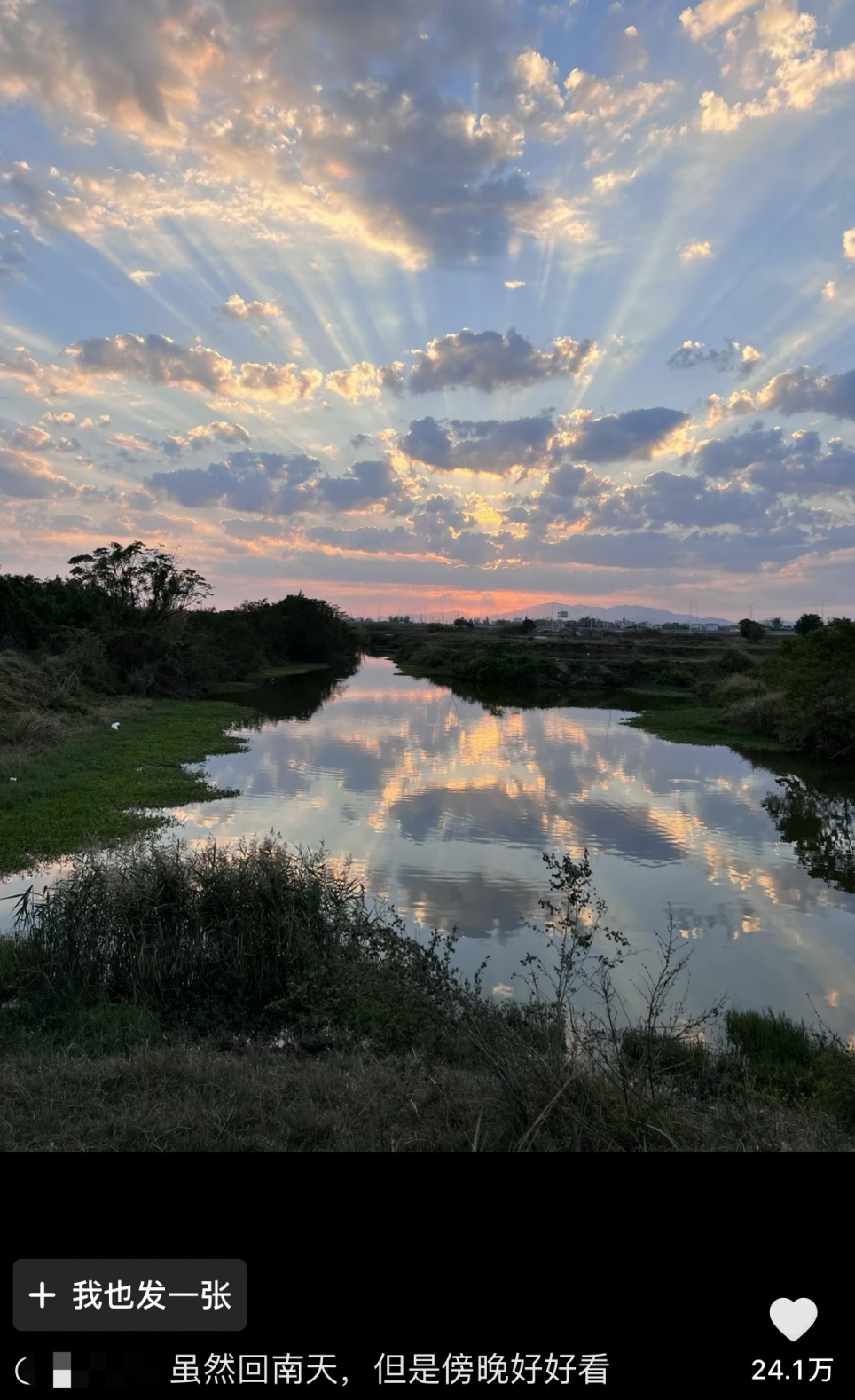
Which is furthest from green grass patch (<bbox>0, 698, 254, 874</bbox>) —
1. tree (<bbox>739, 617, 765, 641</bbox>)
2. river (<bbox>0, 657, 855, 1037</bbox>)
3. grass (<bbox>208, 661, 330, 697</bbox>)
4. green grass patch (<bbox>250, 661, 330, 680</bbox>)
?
tree (<bbox>739, 617, 765, 641</bbox>)

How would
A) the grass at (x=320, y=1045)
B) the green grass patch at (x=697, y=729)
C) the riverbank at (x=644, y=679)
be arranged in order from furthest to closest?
the riverbank at (x=644, y=679)
the green grass patch at (x=697, y=729)
the grass at (x=320, y=1045)

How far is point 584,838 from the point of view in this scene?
12.9m

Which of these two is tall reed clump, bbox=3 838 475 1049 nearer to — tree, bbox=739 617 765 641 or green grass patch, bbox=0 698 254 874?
green grass patch, bbox=0 698 254 874

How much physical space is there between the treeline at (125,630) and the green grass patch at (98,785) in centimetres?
798

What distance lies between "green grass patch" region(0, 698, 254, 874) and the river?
2.44 ft

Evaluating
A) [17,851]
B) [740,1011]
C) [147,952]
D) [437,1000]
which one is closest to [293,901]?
[147,952]

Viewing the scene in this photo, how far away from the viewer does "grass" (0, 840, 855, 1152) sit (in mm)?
3482

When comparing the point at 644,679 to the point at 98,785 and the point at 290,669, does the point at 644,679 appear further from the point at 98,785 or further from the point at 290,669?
the point at 98,785

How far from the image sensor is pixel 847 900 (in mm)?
10172

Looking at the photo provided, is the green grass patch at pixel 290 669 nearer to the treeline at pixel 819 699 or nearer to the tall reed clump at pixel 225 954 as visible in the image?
the treeline at pixel 819 699

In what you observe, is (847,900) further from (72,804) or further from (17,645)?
(17,645)

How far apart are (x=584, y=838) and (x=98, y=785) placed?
889 cm

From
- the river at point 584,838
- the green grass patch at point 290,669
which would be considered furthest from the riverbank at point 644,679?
the green grass patch at point 290,669

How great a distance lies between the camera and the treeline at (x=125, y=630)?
29.7 metres
